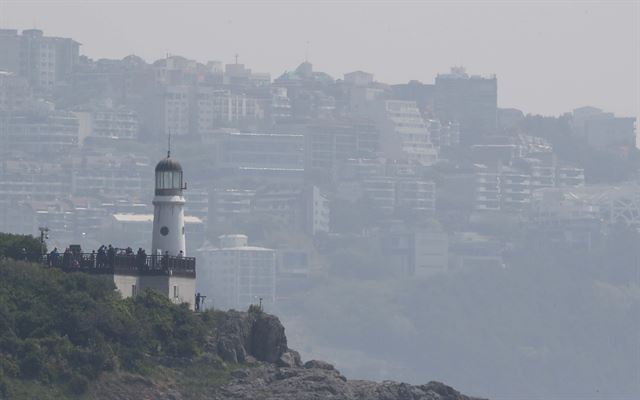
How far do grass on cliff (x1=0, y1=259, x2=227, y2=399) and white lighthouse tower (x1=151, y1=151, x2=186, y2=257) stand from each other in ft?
10.7

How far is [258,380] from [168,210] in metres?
6.94

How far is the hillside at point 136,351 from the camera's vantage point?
5303cm

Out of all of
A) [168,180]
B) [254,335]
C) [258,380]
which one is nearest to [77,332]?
[258,380]

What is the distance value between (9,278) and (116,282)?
2.51 metres

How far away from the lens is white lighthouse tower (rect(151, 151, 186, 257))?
60.7m

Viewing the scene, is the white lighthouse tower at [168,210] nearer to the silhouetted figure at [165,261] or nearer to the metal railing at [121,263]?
the metal railing at [121,263]

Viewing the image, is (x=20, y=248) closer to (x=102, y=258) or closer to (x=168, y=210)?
(x=102, y=258)

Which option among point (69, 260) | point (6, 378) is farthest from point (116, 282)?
point (6, 378)

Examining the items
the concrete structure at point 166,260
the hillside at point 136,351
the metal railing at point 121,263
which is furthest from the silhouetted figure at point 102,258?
the hillside at point 136,351

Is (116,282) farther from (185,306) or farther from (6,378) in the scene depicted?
(6,378)

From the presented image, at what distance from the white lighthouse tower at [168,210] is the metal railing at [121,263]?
3.06ft

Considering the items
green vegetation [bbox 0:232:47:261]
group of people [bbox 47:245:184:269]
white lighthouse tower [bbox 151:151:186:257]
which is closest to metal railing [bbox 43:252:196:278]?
group of people [bbox 47:245:184:269]

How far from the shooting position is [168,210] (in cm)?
6109

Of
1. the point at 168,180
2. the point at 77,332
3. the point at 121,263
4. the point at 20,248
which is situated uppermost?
the point at 168,180
